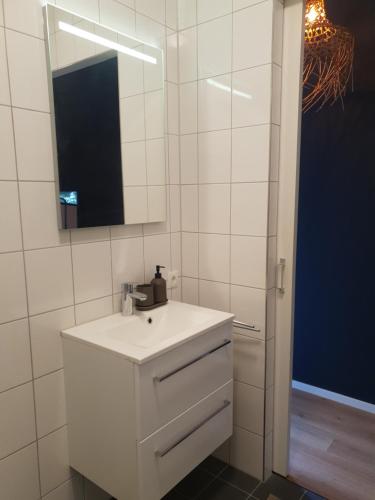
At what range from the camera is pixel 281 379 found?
180cm

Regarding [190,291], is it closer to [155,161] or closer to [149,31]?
[155,161]

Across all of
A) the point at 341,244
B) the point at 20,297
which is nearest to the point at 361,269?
the point at 341,244

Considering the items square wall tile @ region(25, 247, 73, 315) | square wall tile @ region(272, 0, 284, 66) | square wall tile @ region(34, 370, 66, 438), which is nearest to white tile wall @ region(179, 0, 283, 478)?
square wall tile @ region(272, 0, 284, 66)

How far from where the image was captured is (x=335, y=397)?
2520mm

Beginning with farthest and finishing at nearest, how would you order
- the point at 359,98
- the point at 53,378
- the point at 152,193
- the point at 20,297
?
the point at 359,98 < the point at 152,193 < the point at 53,378 < the point at 20,297

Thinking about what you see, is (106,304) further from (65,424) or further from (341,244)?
(341,244)

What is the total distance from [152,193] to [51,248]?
1.90 feet

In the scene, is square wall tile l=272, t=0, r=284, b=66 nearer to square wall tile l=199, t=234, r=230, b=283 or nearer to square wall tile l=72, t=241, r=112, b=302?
square wall tile l=199, t=234, r=230, b=283

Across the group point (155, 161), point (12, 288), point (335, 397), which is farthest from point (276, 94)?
point (335, 397)

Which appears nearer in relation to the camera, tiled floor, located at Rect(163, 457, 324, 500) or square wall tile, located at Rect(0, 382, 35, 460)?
square wall tile, located at Rect(0, 382, 35, 460)

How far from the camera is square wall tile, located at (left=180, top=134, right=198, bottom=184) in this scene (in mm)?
1856

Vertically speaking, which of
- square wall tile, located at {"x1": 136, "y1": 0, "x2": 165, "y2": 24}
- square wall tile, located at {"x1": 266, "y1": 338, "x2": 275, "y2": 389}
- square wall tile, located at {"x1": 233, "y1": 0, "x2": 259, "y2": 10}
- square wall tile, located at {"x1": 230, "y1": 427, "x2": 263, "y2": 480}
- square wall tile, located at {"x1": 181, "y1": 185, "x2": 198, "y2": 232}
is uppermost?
square wall tile, located at {"x1": 136, "y1": 0, "x2": 165, "y2": 24}

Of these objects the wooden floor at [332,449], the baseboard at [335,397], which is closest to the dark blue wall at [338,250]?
the baseboard at [335,397]

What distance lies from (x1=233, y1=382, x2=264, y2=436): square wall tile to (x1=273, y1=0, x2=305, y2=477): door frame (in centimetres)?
10
